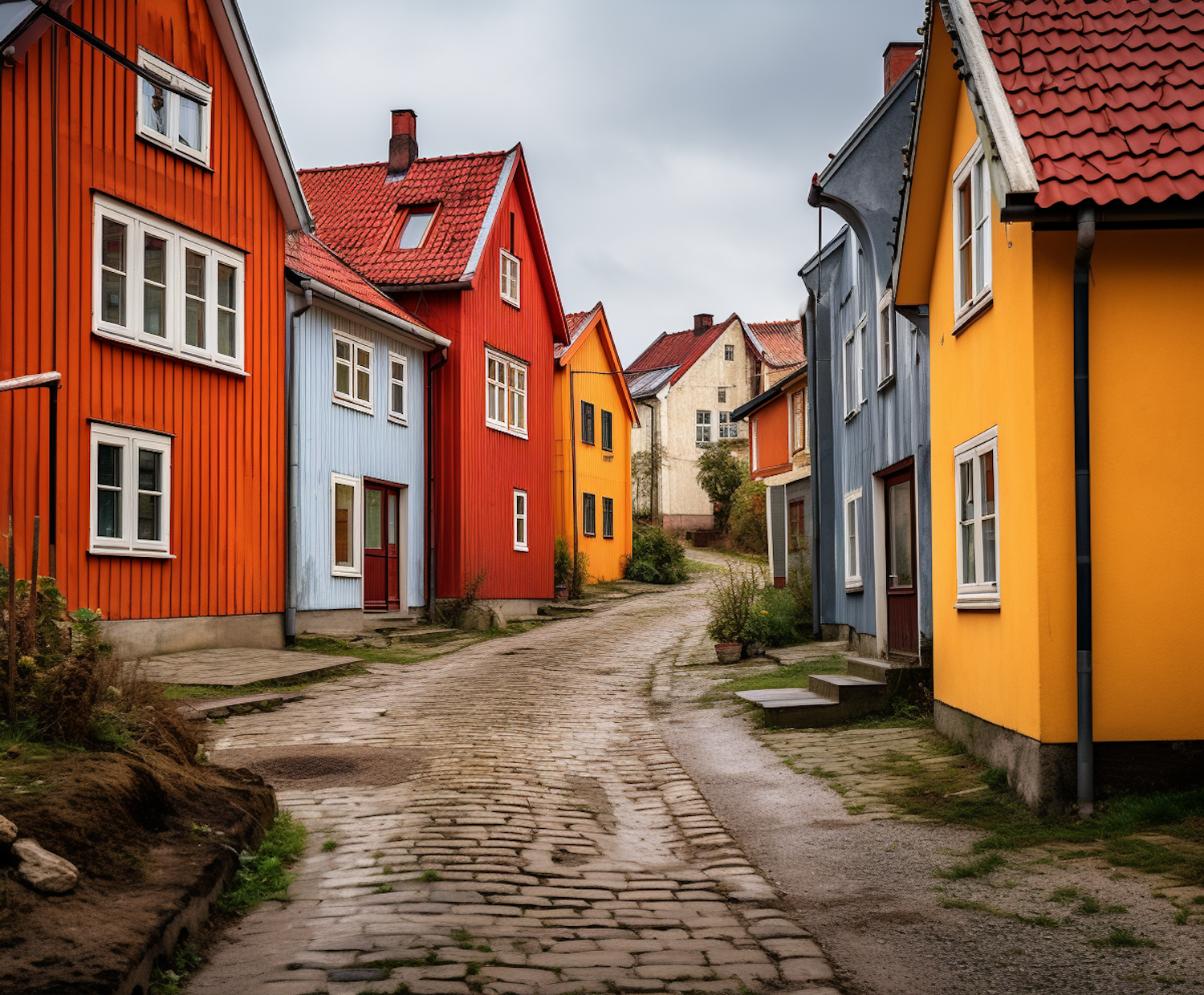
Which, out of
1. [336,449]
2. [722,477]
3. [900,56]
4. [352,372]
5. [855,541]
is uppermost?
[900,56]

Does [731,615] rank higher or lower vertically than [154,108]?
lower

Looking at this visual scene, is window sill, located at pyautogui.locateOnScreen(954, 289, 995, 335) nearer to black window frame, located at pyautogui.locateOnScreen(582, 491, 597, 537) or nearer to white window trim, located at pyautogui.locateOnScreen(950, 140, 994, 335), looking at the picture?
white window trim, located at pyautogui.locateOnScreen(950, 140, 994, 335)

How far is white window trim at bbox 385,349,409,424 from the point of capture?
Answer: 22.6m

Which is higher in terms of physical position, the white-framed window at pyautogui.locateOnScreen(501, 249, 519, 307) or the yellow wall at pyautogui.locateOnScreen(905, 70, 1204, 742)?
the white-framed window at pyautogui.locateOnScreen(501, 249, 519, 307)

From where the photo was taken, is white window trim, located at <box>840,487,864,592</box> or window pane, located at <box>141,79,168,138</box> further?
white window trim, located at <box>840,487,864,592</box>

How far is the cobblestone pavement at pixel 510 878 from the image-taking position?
4719mm

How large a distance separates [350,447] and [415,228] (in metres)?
7.11

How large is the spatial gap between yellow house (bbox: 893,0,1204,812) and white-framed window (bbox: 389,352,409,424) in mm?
15647

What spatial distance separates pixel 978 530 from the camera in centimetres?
921

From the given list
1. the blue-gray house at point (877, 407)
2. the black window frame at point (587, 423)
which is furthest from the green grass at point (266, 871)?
the black window frame at point (587, 423)

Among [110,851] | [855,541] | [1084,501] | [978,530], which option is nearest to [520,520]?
[855,541]

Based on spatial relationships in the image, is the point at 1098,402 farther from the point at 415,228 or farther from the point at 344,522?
the point at 415,228

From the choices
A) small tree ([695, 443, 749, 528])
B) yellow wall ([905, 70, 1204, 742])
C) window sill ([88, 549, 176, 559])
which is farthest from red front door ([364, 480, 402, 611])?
small tree ([695, 443, 749, 528])

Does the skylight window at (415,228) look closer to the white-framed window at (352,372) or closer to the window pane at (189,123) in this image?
the white-framed window at (352,372)
